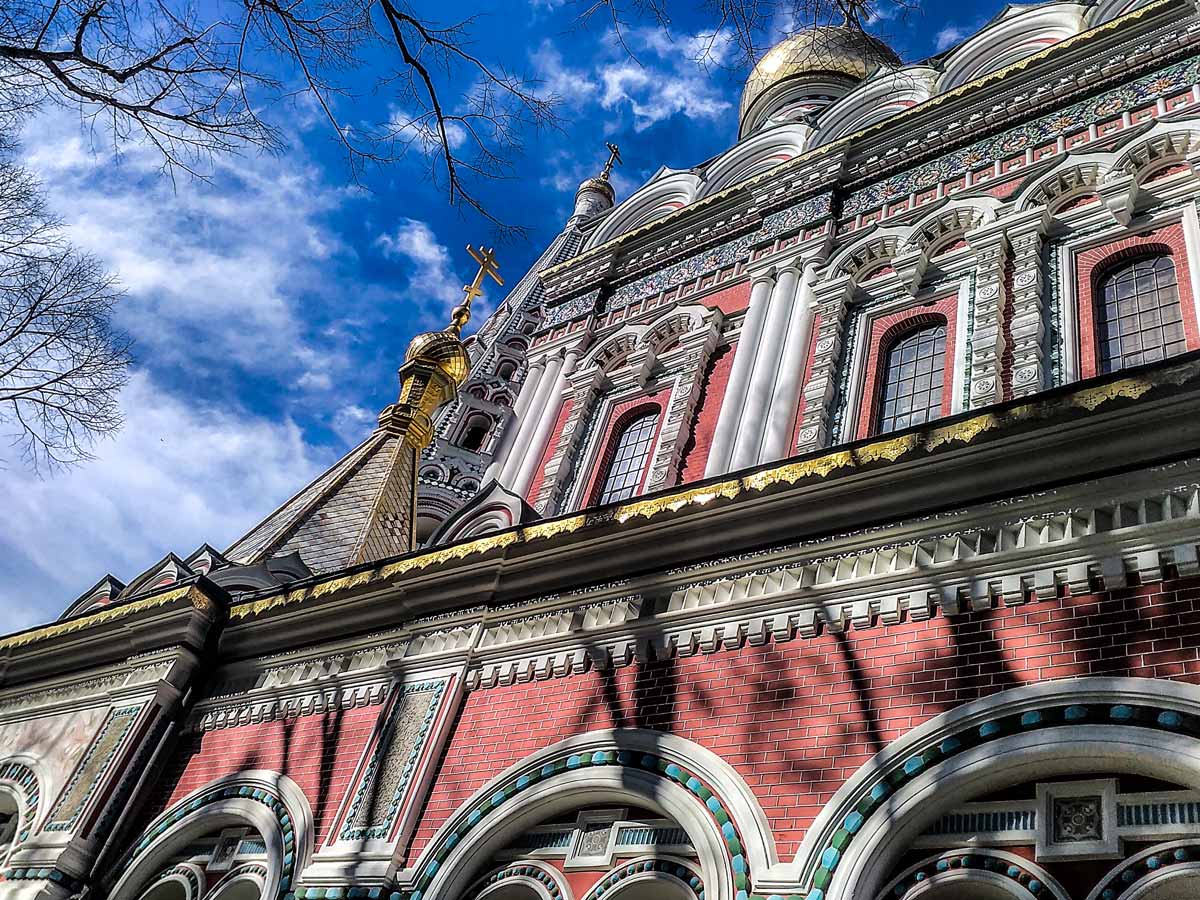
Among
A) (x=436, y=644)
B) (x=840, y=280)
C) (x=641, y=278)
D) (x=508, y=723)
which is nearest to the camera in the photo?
(x=508, y=723)

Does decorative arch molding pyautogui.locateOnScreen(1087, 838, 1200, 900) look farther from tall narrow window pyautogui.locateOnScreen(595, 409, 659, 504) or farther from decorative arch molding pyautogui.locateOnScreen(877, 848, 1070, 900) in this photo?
tall narrow window pyautogui.locateOnScreen(595, 409, 659, 504)

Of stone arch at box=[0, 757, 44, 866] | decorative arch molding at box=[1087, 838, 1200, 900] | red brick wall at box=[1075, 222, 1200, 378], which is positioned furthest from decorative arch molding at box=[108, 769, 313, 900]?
red brick wall at box=[1075, 222, 1200, 378]

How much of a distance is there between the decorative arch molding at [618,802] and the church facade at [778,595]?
0.02 meters

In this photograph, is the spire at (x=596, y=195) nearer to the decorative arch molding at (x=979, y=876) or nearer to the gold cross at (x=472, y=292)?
the gold cross at (x=472, y=292)

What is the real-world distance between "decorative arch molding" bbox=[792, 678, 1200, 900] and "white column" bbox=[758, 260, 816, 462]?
3875 millimetres

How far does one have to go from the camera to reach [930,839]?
4801 millimetres

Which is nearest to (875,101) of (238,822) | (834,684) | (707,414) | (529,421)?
(707,414)

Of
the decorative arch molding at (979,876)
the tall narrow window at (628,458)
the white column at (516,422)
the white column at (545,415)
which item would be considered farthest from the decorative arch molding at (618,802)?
the white column at (516,422)

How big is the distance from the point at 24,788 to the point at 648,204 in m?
10.0

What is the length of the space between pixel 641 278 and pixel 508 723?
23.0ft

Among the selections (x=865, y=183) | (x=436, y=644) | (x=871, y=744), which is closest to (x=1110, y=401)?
(x=871, y=744)

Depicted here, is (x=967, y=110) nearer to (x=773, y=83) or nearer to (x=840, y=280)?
(x=840, y=280)

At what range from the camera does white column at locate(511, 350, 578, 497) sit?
1073 cm

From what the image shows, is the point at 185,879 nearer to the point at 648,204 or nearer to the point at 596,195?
the point at 648,204
